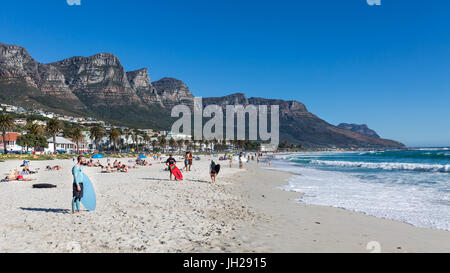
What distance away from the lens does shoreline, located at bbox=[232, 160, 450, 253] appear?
19.8ft

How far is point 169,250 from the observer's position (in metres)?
5.45

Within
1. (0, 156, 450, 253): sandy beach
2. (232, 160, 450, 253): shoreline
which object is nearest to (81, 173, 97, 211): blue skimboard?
(0, 156, 450, 253): sandy beach

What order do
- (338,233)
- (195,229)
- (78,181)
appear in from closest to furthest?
(195,229) < (338,233) < (78,181)

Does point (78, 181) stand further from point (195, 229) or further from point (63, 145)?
point (63, 145)

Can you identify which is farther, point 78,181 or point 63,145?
point 63,145

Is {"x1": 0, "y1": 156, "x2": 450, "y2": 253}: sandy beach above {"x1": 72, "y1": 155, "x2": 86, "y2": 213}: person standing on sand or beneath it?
beneath

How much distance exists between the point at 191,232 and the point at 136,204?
4.32 metres

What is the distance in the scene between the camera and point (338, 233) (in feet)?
23.4

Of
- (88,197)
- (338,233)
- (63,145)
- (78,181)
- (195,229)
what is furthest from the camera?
(63,145)

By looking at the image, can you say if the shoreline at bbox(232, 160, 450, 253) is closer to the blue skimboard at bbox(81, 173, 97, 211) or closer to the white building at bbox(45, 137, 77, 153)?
the blue skimboard at bbox(81, 173, 97, 211)

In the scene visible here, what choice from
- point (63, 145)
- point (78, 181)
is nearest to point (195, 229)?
point (78, 181)

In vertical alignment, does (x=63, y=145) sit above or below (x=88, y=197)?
above
